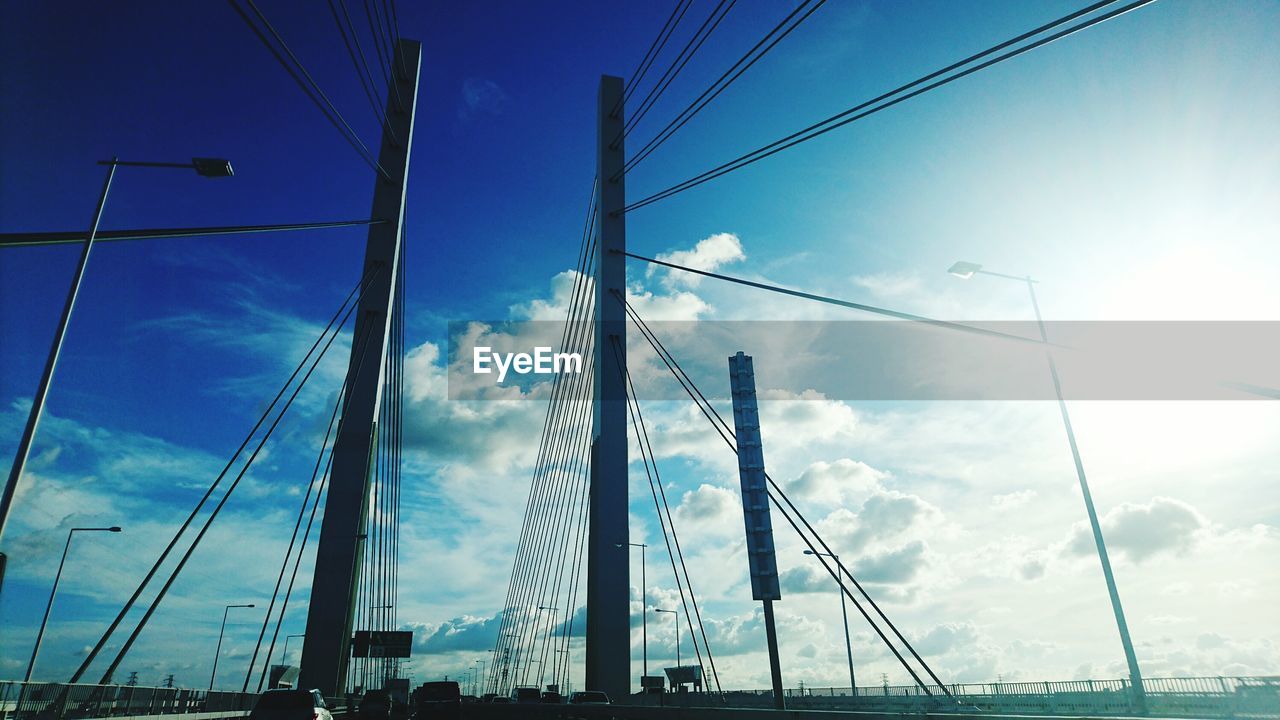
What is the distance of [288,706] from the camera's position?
58.7 feet

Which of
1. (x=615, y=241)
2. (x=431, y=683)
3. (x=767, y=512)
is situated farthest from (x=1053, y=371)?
(x=431, y=683)

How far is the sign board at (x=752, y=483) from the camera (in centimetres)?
1709

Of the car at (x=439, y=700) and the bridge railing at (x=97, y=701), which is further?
the car at (x=439, y=700)

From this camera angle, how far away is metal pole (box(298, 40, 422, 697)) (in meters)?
25.8

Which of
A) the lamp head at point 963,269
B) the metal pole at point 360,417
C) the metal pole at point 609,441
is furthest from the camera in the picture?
the metal pole at point 360,417

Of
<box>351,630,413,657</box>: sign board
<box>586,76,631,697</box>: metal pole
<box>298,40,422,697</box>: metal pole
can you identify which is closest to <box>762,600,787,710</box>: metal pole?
<box>586,76,631,697</box>: metal pole

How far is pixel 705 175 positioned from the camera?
→ 21.7m

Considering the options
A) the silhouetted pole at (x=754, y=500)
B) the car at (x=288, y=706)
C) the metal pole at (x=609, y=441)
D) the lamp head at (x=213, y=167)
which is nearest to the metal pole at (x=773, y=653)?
the silhouetted pole at (x=754, y=500)

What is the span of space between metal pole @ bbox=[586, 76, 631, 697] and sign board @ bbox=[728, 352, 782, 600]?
6.74 m

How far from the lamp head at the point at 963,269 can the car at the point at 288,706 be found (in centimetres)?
1799

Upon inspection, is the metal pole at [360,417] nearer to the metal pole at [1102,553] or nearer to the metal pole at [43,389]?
the metal pole at [43,389]

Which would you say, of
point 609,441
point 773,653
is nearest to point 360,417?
point 609,441

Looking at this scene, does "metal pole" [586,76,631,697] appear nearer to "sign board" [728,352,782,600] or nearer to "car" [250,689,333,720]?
"sign board" [728,352,782,600]

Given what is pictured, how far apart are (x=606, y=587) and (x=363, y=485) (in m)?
9.96
